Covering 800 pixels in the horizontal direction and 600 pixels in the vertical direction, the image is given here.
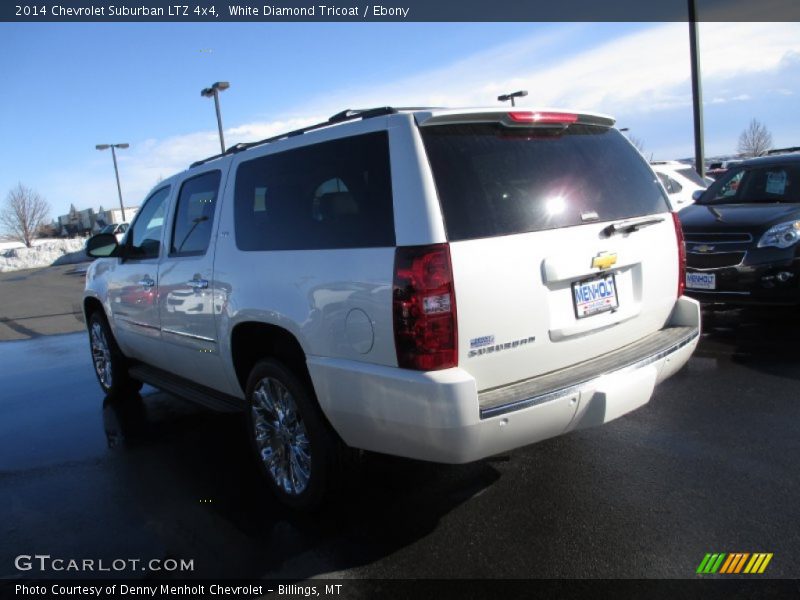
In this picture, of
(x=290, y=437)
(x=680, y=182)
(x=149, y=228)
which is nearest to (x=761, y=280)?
(x=290, y=437)

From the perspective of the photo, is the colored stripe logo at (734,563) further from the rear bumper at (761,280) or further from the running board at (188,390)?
the rear bumper at (761,280)

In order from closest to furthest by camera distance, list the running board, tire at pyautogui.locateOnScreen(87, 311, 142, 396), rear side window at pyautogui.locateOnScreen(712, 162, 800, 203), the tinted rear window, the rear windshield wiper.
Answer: the rear windshield wiper < the running board < tire at pyautogui.locateOnScreen(87, 311, 142, 396) < rear side window at pyautogui.locateOnScreen(712, 162, 800, 203) < the tinted rear window

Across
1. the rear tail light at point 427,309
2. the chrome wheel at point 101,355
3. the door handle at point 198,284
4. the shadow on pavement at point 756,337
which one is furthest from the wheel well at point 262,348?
the shadow on pavement at point 756,337

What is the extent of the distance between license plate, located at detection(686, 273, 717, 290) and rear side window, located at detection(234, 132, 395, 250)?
4.68 m

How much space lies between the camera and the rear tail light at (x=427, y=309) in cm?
277

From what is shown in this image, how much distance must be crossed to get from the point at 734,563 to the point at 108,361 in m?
5.45

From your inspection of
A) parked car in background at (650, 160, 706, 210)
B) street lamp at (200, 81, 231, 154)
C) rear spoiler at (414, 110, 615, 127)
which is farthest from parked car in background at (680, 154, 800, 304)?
street lamp at (200, 81, 231, 154)

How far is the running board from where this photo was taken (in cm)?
421

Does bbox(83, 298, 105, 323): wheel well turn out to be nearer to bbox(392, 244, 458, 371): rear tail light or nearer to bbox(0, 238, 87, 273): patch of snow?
bbox(392, 244, 458, 371): rear tail light

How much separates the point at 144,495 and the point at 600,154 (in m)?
3.35

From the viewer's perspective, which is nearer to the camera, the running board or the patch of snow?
the running board

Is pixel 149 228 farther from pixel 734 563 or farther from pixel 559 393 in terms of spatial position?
pixel 734 563

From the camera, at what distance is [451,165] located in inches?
116

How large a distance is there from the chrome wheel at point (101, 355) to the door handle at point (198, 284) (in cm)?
236
